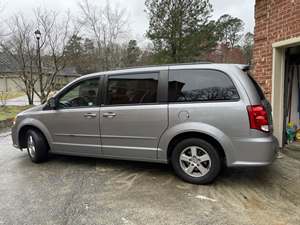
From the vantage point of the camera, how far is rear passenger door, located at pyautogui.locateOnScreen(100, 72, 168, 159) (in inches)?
147

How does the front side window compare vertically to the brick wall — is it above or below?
below

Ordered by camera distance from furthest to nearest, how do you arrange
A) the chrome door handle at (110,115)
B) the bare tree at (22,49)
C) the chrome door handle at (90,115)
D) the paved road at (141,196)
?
the bare tree at (22,49) → the chrome door handle at (90,115) → the chrome door handle at (110,115) → the paved road at (141,196)

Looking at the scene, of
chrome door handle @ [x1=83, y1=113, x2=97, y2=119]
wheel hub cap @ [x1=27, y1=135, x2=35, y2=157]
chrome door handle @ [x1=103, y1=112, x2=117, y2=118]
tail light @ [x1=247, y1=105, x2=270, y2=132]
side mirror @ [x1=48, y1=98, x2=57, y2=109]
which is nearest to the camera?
tail light @ [x1=247, y1=105, x2=270, y2=132]

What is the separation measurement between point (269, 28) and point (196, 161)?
11.8ft

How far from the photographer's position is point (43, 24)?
1508 cm

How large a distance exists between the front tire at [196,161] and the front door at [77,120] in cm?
147

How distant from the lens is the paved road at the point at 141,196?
278 centimetres

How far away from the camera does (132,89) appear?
3.96 meters

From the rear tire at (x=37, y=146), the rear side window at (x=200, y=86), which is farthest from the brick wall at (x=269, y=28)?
the rear tire at (x=37, y=146)

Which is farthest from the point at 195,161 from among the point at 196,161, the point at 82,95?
the point at 82,95

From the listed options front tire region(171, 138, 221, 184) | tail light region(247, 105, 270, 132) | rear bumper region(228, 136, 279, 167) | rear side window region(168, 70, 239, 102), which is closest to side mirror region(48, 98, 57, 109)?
rear side window region(168, 70, 239, 102)

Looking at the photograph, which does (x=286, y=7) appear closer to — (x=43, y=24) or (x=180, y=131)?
(x=180, y=131)

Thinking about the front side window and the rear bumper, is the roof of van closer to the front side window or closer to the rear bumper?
the front side window

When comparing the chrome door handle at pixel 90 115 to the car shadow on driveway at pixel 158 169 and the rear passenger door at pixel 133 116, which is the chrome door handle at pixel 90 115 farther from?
the car shadow on driveway at pixel 158 169
